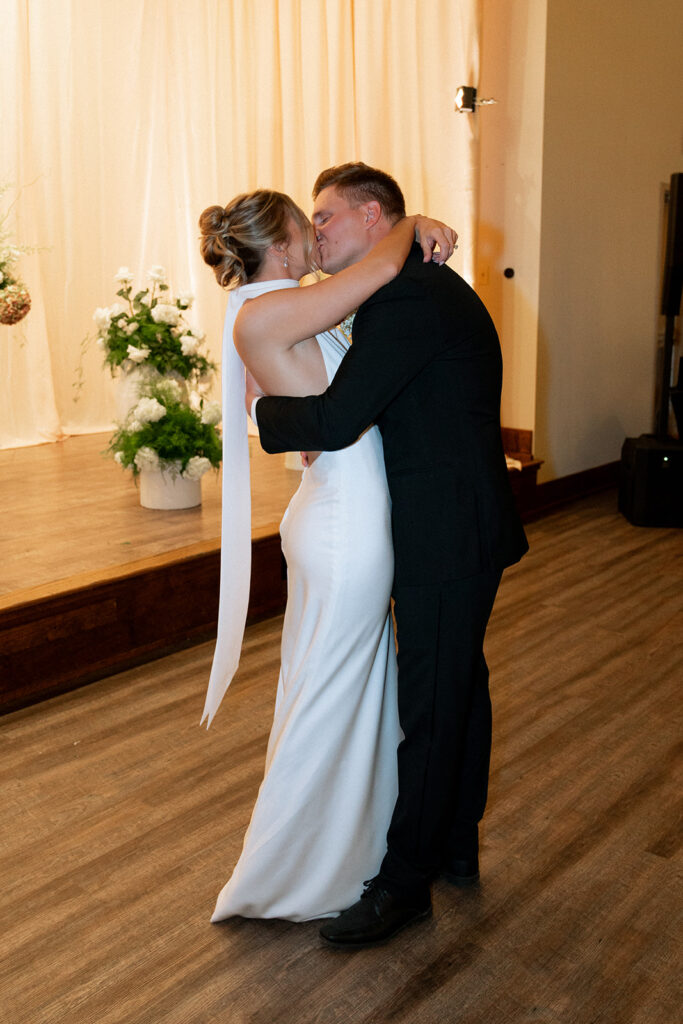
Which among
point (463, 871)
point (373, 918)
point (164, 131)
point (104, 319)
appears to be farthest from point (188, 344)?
point (164, 131)

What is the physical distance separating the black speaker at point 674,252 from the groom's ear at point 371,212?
4270 mm

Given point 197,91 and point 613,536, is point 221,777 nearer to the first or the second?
point 613,536

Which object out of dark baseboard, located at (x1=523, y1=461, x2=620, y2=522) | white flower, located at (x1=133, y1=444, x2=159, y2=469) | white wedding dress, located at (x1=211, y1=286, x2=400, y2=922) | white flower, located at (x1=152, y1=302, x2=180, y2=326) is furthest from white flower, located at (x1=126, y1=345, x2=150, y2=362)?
white wedding dress, located at (x1=211, y1=286, x2=400, y2=922)

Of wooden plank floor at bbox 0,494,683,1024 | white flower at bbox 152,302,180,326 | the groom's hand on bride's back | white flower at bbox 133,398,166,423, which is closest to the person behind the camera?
wooden plank floor at bbox 0,494,683,1024

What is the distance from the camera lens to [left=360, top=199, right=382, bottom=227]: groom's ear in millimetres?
1879

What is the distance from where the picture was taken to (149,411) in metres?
A: 4.33

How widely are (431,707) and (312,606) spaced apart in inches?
12.2

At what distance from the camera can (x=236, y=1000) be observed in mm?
1797

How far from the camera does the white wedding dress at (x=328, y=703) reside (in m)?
1.88

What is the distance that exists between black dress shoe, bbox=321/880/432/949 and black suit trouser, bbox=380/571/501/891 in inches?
1.3

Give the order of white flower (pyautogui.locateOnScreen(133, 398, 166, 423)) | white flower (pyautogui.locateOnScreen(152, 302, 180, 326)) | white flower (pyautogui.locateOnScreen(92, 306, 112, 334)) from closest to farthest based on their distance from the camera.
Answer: white flower (pyautogui.locateOnScreen(133, 398, 166, 423)) < white flower (pyautogui.locateOnScreen(152, 302, 180, 326)) < white flower (pyautogui.locateOnScreen(92, 306, 112, 334))

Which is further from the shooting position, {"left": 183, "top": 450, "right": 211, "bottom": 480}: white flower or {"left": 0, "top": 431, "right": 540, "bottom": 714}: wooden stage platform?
{"left": 183, "top": 450, "right": 211, "bottom": 480}: white flower

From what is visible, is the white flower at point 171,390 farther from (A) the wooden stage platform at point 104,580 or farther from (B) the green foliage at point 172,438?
(A) the wooden stage platform at point 104,580

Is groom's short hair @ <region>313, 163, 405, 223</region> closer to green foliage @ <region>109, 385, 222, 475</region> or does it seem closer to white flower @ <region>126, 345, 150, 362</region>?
green foliage @ <region>109, 385, 222, 475</region>
